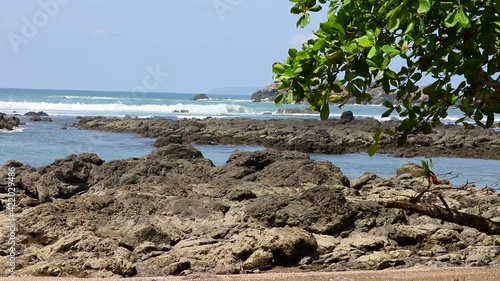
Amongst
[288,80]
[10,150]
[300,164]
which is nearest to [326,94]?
[288,80]

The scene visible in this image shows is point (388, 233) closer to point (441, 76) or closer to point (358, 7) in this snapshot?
point (441, 76)

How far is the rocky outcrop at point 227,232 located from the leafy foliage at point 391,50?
4713mm

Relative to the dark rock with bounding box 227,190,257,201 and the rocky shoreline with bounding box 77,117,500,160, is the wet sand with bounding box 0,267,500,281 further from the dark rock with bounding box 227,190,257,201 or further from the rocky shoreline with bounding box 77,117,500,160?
the rocky shoreline with bounding box 77,117,500,160

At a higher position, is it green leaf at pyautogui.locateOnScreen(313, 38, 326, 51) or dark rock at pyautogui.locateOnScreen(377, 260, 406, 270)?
green leaf at pyautogui.locateOnScreen(313, 38, 326, 51)

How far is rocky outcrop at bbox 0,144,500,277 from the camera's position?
809 cm

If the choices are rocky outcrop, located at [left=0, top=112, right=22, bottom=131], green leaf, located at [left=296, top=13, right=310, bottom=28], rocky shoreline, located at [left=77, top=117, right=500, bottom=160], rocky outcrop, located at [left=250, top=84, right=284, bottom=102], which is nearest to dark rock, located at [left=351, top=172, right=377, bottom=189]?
green leaf, located at [left=296, top=13, right=310, bottom=28]

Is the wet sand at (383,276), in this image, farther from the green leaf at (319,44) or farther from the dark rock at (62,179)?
the dark rock at (62,179)

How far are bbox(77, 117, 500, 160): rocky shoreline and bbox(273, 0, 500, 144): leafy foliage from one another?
22.1 meters

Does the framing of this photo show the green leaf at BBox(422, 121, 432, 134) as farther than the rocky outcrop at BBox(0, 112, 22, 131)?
No

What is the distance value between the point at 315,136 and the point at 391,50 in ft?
90.8

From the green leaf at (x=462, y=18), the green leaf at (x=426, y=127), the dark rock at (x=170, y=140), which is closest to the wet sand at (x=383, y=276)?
the green leaf at (x=426, y=127)

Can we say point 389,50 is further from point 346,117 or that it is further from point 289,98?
point 346,117

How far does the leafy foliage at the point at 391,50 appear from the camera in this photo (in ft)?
9.98

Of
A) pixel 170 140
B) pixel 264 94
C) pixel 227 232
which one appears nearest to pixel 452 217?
pixel 227 232
